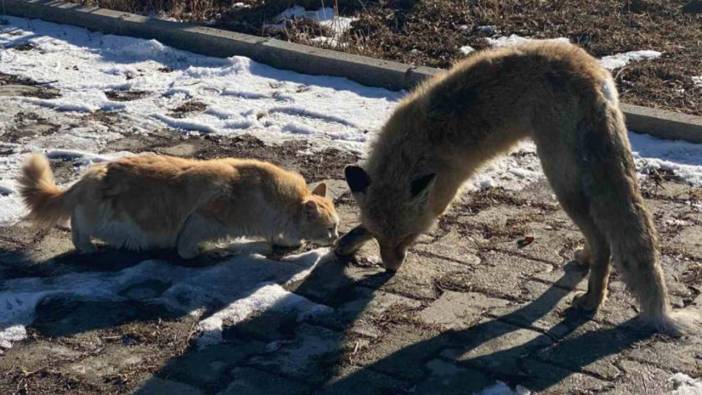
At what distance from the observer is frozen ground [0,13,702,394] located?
4988 mm

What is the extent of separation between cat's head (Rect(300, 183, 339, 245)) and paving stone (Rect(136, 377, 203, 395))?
1.70 m

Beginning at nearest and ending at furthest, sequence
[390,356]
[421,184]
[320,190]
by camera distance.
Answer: [390,356] → [421,184] → [320,190]

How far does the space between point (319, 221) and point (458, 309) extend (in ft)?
3.69

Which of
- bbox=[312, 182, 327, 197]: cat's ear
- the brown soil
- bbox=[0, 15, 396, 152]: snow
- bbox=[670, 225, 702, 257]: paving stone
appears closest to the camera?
bbox=[670, 225, 702, 257]: paving stone

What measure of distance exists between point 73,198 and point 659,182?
402 cm

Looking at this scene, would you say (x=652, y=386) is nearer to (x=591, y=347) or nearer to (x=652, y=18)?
(x=591, y=347)

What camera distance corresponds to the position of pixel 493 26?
10680 millimetres

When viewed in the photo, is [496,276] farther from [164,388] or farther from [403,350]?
[164,388]

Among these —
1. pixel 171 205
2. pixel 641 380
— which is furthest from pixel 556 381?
pixel 171 205

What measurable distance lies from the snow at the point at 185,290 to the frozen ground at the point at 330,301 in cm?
1

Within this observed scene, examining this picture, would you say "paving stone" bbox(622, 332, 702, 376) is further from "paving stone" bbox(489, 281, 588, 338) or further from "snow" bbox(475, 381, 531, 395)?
"snow" bbox(475, 381, 531, 395)

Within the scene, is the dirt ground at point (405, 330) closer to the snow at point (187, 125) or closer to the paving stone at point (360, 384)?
the paving stone at point (360, 384)

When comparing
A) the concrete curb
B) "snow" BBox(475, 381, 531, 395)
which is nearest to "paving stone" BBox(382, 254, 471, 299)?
"snow" BBox(475, 381, 531, 395)

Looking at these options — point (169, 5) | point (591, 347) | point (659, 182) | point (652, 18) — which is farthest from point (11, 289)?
point (652, 18)
